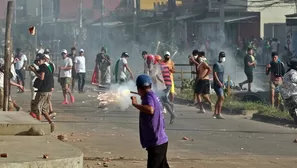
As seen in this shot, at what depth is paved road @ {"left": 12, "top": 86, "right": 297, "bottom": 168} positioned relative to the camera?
13000mm

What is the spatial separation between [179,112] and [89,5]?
55.1 m

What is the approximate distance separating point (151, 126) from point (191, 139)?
6287mm

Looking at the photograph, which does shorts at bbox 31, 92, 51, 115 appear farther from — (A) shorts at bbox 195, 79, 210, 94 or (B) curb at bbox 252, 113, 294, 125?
(A) shorts at bbox 195, 79, 210, 94

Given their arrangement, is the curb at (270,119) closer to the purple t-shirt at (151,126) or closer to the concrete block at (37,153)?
the concrete block at (37,153)

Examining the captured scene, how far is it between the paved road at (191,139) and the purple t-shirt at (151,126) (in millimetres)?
2555

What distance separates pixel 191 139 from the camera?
52.1 feet

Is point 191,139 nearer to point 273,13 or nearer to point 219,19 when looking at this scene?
point 219,19

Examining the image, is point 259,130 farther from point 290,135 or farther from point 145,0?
point 145,0

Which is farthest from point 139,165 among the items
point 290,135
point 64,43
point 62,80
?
point 64,43

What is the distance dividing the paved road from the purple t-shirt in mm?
2555

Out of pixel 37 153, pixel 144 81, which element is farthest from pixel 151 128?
pixel 37 153

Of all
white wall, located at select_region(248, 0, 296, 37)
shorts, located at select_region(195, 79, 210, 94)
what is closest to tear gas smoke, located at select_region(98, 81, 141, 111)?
shorts, located at select_region(195, 79, 210, 94)

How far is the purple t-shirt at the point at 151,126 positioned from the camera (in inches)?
380

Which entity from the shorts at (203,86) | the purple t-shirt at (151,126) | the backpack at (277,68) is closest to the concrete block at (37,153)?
the purple t-shirt at (151,126)
